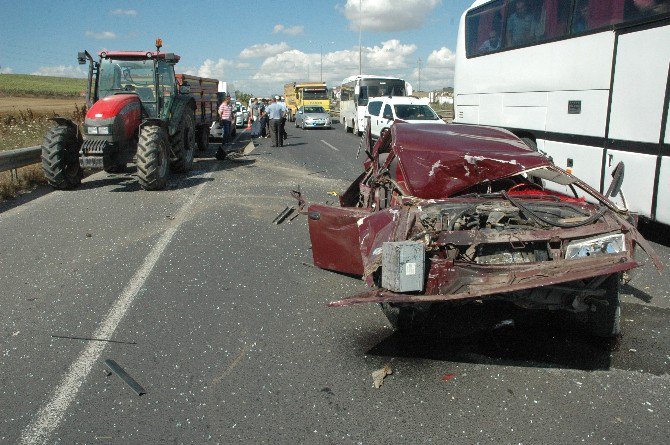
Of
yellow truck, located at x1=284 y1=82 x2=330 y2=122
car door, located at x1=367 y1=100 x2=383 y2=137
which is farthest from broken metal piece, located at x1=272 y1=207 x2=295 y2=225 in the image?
yellow truck, located at x1=284 y1=82 x2=330 y2=122

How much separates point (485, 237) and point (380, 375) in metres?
1.20

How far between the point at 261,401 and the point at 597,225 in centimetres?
261

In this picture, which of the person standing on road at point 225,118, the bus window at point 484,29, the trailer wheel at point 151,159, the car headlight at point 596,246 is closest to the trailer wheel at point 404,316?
the car headlight at point 596,246

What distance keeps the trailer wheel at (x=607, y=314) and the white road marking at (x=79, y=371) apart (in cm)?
364

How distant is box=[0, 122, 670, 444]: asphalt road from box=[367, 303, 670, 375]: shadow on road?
0.7 inches

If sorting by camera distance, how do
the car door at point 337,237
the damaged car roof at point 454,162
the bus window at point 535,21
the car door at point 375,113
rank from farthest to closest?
1. the car door at point 375,113
2. the bus window at point 535,21
3. the car door at point 337,237
4. the damaged car roof at point 454,162

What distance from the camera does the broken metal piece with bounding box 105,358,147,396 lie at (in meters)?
3.75

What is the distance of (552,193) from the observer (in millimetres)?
4961

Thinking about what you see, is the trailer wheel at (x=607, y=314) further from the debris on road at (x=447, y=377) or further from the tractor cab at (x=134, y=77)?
the tractor cab at (x=134, y=77)

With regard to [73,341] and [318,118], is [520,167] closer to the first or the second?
[73,341]

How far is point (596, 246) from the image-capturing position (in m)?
3.90

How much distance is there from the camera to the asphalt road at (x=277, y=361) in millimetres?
3344

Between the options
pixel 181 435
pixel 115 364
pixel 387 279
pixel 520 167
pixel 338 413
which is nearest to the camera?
pixel 181 435

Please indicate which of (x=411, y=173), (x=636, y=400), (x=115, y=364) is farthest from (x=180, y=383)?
(x=636, y=400)
